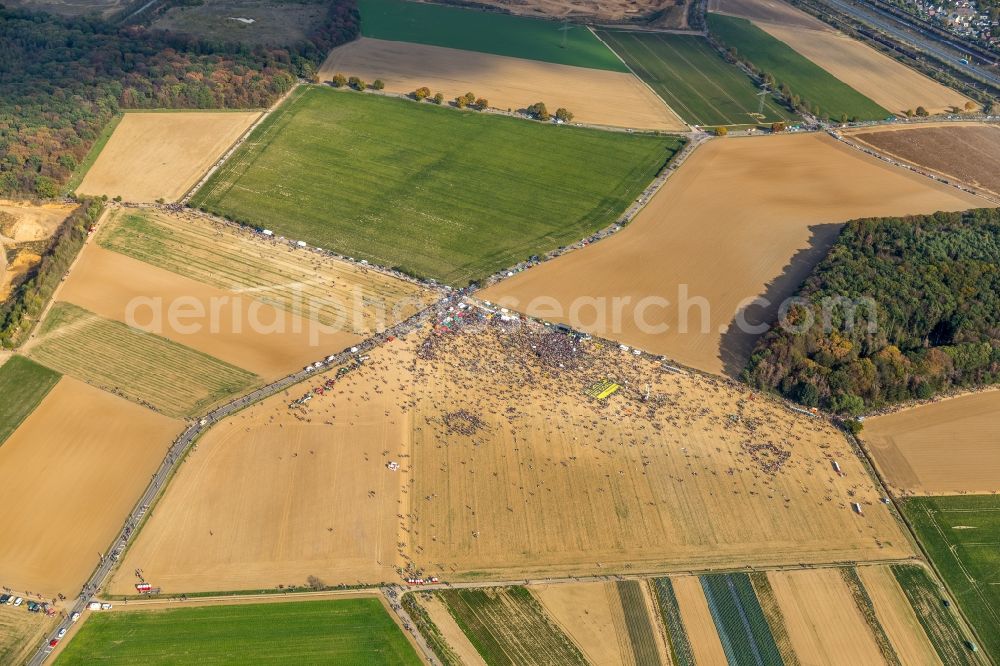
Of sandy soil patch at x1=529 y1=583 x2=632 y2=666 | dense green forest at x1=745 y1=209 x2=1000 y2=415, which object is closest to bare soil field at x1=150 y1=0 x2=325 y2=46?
dense green forest at x1=745 y1=209 x2=1000 y2=415

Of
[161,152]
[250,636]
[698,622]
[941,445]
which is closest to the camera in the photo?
[250,636]

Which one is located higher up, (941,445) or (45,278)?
(941,445)

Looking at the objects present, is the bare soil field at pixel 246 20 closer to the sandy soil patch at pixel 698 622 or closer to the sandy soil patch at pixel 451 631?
the sandy soil patch at pixel 451 631

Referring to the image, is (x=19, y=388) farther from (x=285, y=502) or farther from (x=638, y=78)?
(x=638, y=78)

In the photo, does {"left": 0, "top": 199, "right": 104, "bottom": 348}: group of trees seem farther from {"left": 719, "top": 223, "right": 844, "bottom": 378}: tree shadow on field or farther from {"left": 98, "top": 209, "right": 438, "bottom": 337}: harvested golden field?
{"left": 719, "top": 223, "right": 844, "bottom": 378}: tree shadow on field

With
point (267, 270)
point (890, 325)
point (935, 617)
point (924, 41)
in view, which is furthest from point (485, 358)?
point (924, 41)

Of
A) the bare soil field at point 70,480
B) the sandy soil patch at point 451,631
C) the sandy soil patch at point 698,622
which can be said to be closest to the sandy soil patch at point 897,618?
the sandy soil patch at point 698,622


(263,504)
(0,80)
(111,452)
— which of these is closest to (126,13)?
(0,80)
